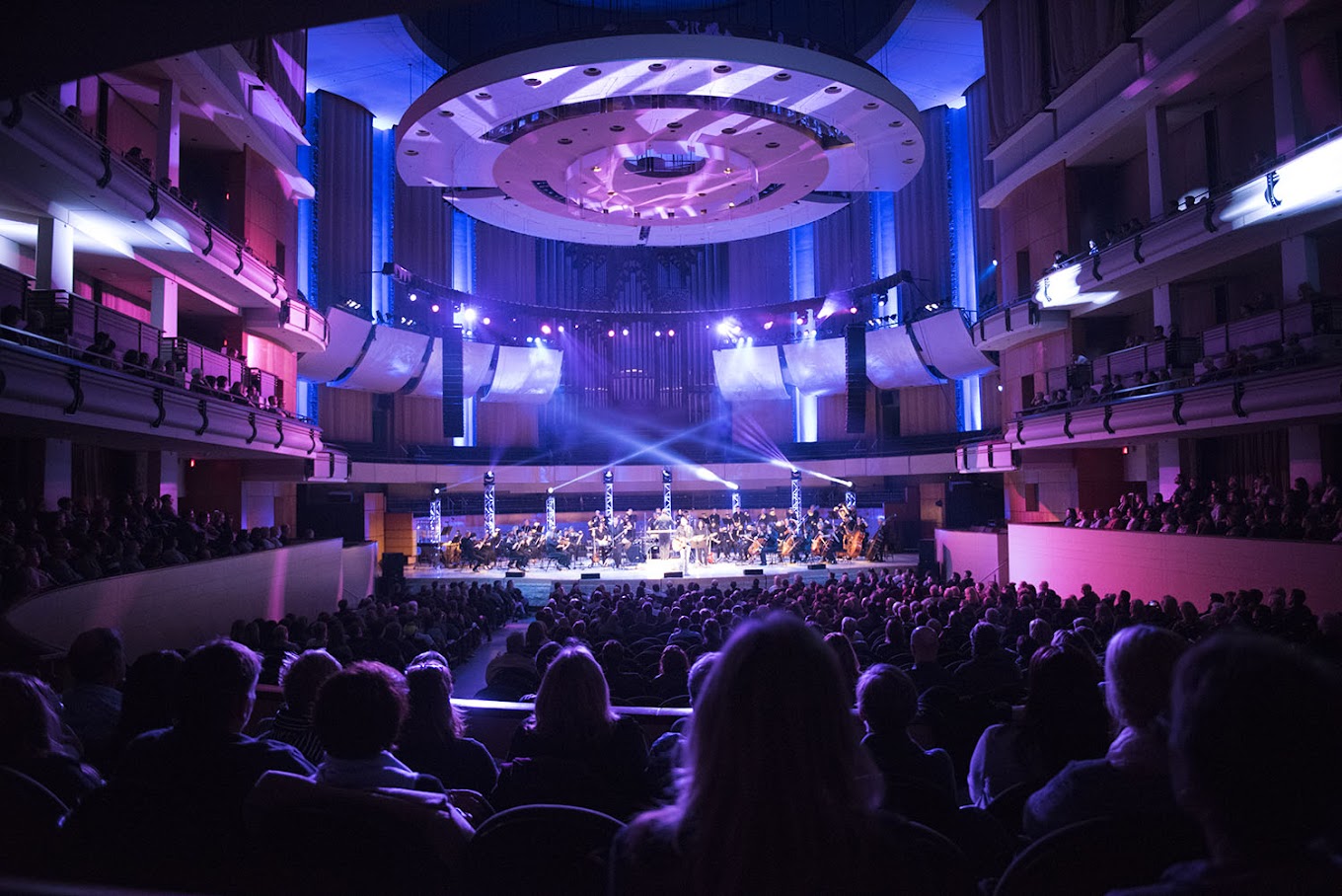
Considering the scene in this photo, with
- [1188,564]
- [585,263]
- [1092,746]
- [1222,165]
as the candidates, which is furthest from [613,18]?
[1092,746]

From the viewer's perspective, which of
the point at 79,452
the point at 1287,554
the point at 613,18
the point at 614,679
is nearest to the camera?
the point at 614,679

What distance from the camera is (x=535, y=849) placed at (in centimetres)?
210

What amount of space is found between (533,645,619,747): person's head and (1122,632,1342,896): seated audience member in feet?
6.82

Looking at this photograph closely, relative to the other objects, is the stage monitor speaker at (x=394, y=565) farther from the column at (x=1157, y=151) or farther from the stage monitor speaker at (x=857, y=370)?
the column at (x=1157, y=151)

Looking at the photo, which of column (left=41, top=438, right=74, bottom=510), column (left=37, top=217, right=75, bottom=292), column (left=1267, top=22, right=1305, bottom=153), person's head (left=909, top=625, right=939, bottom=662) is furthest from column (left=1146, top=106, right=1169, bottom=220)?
column (left=41, top=438, right=74, bottom=510)

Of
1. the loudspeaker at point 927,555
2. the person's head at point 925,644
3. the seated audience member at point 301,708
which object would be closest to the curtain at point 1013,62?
the loudspeaker at point 927,555

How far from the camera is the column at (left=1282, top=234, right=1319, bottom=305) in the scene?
1276 centimetres

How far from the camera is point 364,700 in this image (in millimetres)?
2439

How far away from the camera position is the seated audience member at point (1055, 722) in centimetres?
300

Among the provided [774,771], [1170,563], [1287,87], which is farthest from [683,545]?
[774,771]

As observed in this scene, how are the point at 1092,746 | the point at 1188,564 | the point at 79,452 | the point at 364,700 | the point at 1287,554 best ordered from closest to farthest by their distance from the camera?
the point at 364,700
the point at 1092,746
the point at 1287,554
the point at 1188,564
the point at 79,452

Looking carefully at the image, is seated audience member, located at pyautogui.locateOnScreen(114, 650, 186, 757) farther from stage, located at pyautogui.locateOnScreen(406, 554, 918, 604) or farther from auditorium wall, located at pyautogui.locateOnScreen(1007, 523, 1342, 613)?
stage, located at pyautogui.locateOnScreen(406, 554, 918, 604)

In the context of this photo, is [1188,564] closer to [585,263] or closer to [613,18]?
[613,18]

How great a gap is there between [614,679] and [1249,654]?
17.0 feet
